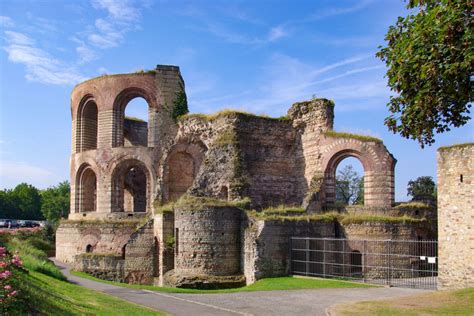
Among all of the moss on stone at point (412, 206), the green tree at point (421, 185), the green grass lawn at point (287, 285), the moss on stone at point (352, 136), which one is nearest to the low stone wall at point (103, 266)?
the green grass lawn at point (287, 285)

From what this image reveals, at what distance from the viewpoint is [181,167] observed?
109 ft

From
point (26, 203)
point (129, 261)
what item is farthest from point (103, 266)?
point (26, 203)

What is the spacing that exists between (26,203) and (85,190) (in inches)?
1924

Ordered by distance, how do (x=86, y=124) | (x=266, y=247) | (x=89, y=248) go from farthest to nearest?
(x=86, y=124), (x=89, y=248), (x=266, y=247)

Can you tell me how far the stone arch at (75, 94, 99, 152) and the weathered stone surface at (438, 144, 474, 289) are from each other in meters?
23.6

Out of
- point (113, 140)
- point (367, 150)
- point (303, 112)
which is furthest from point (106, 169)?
point (367, 150)

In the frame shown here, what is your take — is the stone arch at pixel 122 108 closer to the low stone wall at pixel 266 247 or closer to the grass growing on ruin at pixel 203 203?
the grass growing on ruin at pixel 203 203

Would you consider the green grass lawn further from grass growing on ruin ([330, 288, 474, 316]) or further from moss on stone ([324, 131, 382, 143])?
moss on stone ([324, 131, 382, 143])

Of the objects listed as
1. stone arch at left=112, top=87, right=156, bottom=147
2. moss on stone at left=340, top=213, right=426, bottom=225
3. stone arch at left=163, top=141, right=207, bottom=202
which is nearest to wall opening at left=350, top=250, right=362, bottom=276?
moss on stone at left=340, top=213, right=426, bottom=225

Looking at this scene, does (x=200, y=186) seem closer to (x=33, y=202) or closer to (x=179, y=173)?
(x=179, y=173)

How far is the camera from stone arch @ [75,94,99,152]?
117 ft

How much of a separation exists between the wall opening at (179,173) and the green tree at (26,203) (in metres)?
53.2

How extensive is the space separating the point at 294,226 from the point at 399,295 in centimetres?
742

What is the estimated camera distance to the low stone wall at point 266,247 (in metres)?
23.2
